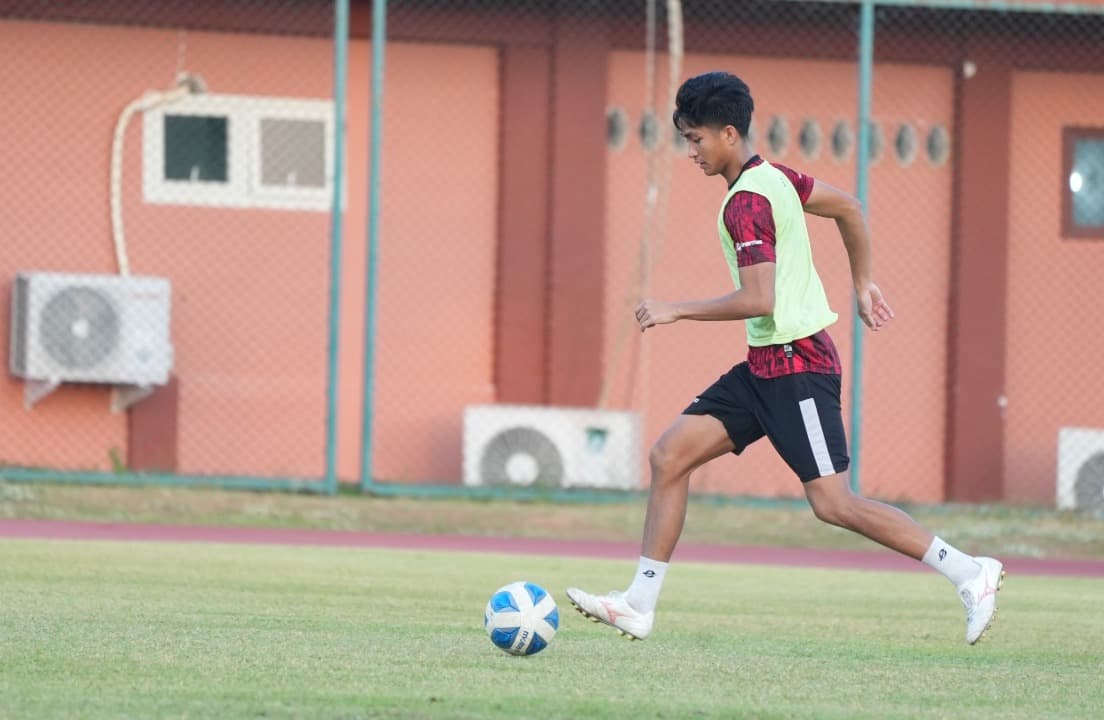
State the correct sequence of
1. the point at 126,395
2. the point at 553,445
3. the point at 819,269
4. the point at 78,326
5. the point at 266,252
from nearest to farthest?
1. the point at 78,326
2. the point at 553,445
3. the point at 126,395
4. the point at 266,252
5. the point at 819,269

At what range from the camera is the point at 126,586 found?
8.63 metres

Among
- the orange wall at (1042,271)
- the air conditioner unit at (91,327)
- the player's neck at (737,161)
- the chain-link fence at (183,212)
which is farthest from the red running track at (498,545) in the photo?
the player's neck at (737,161)

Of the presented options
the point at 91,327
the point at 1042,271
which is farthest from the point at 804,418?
the point at 1042,271

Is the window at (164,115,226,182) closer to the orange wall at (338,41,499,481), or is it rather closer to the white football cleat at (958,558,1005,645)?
the orange wall at (338,41,499,481)

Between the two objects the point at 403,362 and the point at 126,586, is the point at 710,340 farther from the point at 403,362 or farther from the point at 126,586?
Answer: the point at 126,586

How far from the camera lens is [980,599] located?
686 centimetres

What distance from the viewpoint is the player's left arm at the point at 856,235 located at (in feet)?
23.0

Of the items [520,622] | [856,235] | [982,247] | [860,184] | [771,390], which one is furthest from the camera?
[982,247]

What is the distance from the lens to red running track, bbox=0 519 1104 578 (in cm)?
1250

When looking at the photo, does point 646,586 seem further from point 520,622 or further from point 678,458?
point 520,622

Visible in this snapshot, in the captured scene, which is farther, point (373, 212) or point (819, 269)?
point (819, 269)

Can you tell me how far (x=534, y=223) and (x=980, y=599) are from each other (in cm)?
991

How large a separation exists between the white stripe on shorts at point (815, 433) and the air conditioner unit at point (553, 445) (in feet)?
27.6

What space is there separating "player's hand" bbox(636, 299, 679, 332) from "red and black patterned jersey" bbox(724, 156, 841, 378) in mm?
361
